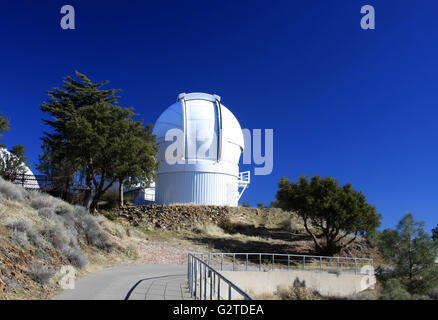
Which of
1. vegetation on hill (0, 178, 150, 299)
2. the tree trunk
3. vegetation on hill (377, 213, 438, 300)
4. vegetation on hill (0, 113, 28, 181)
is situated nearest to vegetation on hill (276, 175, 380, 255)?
vegetation on hill (377, 213, 438, 300)

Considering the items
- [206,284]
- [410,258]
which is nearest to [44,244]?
[206,284]

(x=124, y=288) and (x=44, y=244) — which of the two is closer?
(x=124, y=288)

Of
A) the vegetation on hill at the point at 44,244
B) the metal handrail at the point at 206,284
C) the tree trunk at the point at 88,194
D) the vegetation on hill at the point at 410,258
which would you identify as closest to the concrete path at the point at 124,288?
the metal handrail at the point at 206,284

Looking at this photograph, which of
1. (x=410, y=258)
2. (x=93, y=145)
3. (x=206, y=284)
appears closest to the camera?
(x=206, y=284)

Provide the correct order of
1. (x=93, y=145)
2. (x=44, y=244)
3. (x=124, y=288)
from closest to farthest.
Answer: (x=124, y=288) → (x=44, y=244) → (x=93, y=145)

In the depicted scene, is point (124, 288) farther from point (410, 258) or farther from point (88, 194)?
point (88, 194)

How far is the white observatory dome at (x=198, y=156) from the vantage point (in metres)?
33.1

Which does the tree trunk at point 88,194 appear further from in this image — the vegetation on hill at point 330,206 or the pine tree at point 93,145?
the vegetation on hill at point 330,206

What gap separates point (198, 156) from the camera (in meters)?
33.6

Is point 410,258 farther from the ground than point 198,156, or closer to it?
closer to it

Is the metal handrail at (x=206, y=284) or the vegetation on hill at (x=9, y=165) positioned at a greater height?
the vegetation on hill at (x=9, y=165)

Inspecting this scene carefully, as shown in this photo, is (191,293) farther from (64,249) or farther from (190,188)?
(190,188)

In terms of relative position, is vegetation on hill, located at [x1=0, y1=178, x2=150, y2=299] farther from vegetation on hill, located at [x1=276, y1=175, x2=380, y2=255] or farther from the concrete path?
vegetation on hill, located at [x1=276, y1=175, x2=380, y2=255]

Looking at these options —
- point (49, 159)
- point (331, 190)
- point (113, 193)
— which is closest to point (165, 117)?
point (113, 193)
